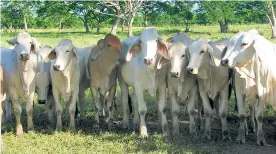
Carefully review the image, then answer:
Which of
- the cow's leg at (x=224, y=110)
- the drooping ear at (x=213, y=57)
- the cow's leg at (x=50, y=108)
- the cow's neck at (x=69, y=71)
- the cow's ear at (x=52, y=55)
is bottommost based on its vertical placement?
the cow's leg at (x=50, y=108)

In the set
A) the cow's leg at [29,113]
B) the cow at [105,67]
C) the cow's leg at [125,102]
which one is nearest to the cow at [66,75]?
the cow at [105,67]

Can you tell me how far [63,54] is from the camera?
21.9ft

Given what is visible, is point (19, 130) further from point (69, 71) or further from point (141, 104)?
point (141, 104)

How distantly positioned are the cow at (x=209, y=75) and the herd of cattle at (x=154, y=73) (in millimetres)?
15

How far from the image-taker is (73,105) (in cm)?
704

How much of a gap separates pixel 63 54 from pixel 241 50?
283cm

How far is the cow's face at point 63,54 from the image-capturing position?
256 inches

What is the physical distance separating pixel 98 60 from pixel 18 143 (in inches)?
77.2

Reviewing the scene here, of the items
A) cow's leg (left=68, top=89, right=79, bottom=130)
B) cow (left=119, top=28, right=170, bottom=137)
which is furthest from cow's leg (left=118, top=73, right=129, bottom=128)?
cow's leg (left=68, top=89, right=79, bottom=130)

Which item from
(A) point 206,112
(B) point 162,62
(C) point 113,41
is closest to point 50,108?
(C) point 113,41

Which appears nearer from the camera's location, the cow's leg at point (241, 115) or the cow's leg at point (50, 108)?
the cow's leg at point (241, 115)

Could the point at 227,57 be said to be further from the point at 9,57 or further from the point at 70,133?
the point at 9,57

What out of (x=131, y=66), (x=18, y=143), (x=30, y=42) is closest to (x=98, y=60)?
(x=131, y=66)

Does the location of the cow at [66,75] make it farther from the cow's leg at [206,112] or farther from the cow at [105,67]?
the cow's leg at [206,112]
